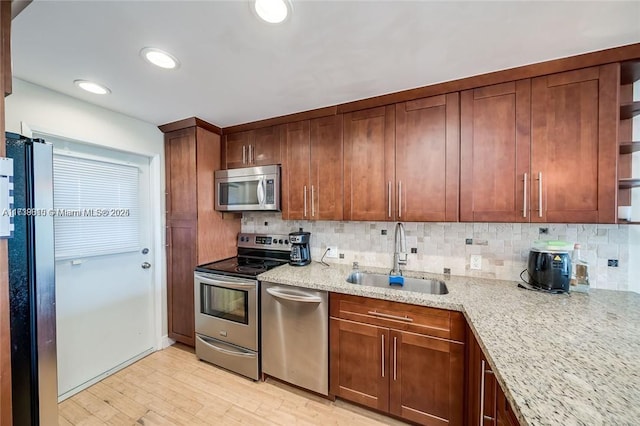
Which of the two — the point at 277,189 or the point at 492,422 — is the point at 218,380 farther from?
the point at 492,422

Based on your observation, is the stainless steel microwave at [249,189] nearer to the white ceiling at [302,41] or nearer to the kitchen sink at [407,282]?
the white ceiling at [302,41]

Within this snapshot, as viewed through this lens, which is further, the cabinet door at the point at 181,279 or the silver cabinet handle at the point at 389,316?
the cabinet door at the point at 181,279

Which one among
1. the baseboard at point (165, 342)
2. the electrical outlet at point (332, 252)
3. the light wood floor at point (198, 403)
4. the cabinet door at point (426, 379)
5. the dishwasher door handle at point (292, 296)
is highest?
the electrical outlet at point (332, 252)

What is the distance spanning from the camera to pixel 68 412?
5.68 ft

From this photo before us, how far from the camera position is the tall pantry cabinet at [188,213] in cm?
239

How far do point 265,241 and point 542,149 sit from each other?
7.80 ft

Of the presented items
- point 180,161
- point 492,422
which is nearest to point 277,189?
point 180,161

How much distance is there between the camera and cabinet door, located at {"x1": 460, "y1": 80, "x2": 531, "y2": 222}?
5.04 ft

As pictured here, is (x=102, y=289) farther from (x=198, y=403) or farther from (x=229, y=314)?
(x=198, y=403)

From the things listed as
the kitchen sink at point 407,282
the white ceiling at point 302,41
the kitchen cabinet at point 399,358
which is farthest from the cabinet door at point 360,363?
the white ceiling at point 302,41

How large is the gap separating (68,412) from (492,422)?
268 centimetres

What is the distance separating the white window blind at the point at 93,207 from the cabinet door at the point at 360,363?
209 cm

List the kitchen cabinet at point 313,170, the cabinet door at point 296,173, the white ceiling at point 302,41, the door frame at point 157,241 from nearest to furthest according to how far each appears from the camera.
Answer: the white ceiling at point 302,41
the kitchen cabinet at point 313,170
the cabinet door at point 296,173
the door frame at point 157,241

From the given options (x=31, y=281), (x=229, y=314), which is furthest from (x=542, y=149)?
(x=31, y=281)
